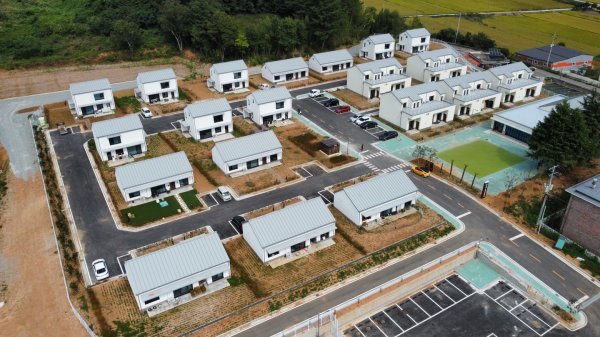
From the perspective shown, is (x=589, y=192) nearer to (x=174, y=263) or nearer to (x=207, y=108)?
(x=174, y=263)

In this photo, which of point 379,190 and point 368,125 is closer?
point 379,190

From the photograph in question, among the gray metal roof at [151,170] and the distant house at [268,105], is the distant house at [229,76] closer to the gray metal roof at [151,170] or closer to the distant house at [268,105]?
the distant house at [268,105]

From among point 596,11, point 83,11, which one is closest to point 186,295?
point 83,11

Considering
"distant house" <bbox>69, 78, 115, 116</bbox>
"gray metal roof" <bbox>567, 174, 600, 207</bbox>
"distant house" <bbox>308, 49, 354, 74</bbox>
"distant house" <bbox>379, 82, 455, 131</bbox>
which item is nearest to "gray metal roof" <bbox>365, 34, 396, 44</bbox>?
"distant house" <bbox>308, 49, 354, 74</bbox>

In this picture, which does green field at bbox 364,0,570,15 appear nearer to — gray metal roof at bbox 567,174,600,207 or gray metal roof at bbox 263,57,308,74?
gray metal roof at bbox 263,57,308,74

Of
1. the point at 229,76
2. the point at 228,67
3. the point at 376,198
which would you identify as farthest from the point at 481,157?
the point at 228,67

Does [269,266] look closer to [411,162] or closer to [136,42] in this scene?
[411,162]

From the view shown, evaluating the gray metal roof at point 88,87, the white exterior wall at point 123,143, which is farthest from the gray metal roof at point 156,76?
the white exterior wall at point 123,143
